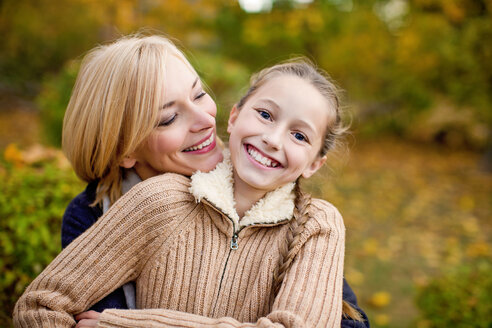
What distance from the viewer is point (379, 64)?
11.4m

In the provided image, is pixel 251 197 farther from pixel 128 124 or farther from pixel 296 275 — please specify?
pixel 128 124

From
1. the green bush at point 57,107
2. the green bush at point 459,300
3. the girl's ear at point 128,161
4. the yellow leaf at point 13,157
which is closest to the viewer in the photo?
the girl's ear at point 128,161

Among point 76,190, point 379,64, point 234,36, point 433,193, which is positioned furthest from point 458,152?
point 76,190

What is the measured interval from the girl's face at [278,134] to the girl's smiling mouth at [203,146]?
0.73 ft

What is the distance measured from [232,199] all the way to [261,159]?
0.23m

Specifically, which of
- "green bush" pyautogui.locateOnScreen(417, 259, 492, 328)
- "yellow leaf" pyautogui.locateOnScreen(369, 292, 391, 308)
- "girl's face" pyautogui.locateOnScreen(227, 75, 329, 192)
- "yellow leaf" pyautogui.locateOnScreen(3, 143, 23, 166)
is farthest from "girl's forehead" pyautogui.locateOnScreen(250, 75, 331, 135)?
"yellow leaf" pyautogui.locateOnScreen(369, 292, 391, 308)

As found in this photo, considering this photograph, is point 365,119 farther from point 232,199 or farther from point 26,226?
point 232,199

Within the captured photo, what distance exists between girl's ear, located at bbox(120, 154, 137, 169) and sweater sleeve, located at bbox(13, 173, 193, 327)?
1.32 feet

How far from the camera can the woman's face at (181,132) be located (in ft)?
6.69

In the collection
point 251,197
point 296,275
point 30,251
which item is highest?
point 251,197

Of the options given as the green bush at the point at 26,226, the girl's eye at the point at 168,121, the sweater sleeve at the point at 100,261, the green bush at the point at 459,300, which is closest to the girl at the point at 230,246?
the sweater sleeve at the point at 100,261

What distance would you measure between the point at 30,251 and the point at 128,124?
122 cm

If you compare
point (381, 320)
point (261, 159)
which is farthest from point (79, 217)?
point (381, 320)

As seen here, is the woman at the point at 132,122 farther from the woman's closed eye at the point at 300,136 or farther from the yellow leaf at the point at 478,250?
the yellow leaf at the point at 478,250
